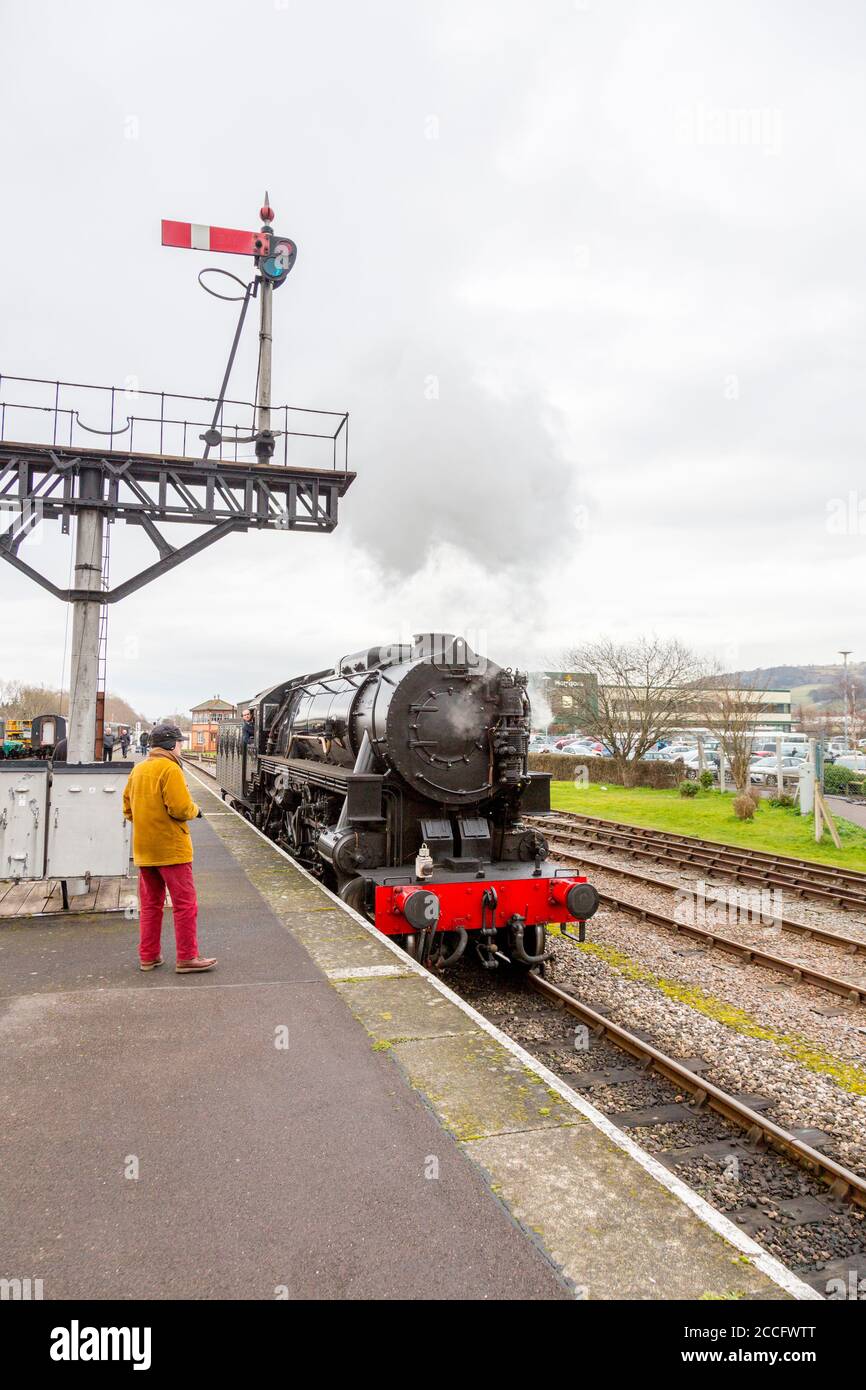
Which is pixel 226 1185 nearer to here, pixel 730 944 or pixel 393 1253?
pixel 393 1253

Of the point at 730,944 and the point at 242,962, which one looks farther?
the point at 730,944

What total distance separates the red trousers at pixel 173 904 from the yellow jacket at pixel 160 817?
0.10 metres

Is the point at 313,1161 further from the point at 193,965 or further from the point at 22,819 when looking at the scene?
the point at 22,819

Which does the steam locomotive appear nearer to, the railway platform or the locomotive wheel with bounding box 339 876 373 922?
the locomotive wheel with bounding box 339 876 373 922

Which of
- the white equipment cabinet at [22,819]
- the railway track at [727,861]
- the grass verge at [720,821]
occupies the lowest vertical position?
the railway track at [727,861]

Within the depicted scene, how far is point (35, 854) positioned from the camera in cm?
651

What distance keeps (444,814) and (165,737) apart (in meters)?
2.95

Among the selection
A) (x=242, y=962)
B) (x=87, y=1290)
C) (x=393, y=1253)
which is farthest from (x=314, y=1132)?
(x=242, y=962)

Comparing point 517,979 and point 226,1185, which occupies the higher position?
point 226,1185

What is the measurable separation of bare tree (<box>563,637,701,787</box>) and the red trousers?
2472cm

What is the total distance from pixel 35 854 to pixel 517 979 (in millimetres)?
4295

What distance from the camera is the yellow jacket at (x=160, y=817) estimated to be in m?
5.14

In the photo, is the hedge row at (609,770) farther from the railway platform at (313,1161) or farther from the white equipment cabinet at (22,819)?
the railway platform at (313,1161)

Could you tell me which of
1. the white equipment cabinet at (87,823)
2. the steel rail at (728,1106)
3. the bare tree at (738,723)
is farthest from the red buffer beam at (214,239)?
the bare tree at (738,723)
